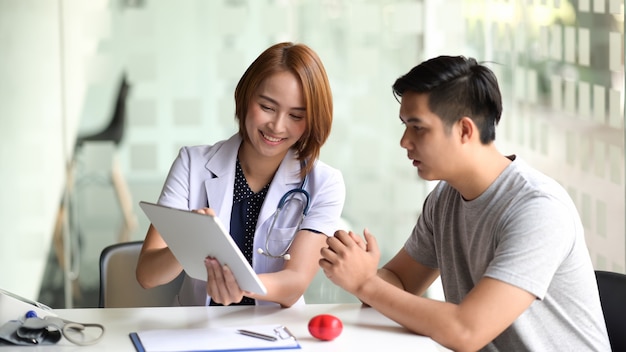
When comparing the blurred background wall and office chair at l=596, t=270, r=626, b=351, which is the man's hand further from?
the blurred background wall

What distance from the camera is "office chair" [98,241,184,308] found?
2535mm

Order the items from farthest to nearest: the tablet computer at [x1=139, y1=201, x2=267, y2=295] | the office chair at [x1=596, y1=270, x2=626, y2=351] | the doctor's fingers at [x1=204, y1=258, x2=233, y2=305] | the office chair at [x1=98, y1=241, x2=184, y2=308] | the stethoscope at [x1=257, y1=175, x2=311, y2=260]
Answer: the office chair at [x1=98, y1=241, x2=184, y2=308]
the stethoscope at [x1=257, y1=175, x2=311, y2=260]
the office chair at [x1=596, y1=270, x2=626, y2=351]
the doctor's fingers at [x1=204, y1=258, x2=233, y2=305]
the tablet computer at [x1=139, y1=201, x2=267, y2=295]

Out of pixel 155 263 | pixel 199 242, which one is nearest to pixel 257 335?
pixel 199 242

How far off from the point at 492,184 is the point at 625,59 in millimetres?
2139

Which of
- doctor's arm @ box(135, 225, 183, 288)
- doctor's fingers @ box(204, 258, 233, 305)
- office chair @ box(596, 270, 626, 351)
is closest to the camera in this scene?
doctor's fingers @ box(204, 258, 233, 305)

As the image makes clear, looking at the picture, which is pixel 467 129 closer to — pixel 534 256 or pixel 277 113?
pixel 534 256

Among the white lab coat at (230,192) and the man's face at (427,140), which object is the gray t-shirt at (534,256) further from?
the white lab coat at (230,192)

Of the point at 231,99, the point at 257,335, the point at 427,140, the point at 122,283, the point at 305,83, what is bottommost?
the point at 122,283

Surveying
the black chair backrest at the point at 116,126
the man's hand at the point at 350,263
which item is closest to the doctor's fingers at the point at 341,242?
the man's hand at the point at 350,263

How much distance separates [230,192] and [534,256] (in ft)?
2.90

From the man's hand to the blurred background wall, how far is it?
2.07 metres

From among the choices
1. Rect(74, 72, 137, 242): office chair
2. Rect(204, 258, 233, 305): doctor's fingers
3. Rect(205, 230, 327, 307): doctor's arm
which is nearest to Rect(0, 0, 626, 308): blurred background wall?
Rect(74, 72, 137, 242): office chair

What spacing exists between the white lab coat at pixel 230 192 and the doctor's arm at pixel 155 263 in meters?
0.11

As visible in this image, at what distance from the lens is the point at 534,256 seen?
183 cm
